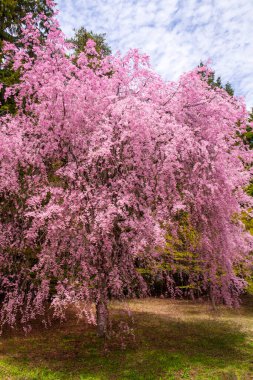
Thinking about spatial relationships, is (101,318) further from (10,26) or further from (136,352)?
(10,26)

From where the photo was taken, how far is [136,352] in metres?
9.16

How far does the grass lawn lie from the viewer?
7691mm

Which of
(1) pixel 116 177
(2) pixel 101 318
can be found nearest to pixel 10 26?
(1) pixel 116 177

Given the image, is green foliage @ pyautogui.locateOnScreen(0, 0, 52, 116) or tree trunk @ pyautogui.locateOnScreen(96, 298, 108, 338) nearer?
tree trunk @ pyautogui.locateOnScreen(96, 298, 108, 338)

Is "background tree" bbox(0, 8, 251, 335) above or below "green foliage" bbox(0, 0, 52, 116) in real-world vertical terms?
below

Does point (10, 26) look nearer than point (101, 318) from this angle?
No

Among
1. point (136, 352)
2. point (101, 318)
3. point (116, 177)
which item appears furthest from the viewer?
point (101, 318)

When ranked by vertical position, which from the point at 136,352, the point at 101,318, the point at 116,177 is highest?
the point at 116,177

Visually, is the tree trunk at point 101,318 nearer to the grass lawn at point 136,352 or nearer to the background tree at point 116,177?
the grass lawn at point 136,352

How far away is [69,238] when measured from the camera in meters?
7.92

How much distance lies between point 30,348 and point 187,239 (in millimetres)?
5267

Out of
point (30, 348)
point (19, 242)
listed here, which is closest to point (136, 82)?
point (19, 242)

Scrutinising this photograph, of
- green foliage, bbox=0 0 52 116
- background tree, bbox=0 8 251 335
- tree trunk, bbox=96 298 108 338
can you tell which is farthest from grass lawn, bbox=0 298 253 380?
green foliage, bbox=0 0 52 116

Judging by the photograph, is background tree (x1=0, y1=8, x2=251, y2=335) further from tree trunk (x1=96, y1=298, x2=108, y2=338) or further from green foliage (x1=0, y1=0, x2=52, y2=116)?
green foliage (x1=0, y1=0, x2=52, y2=116)
